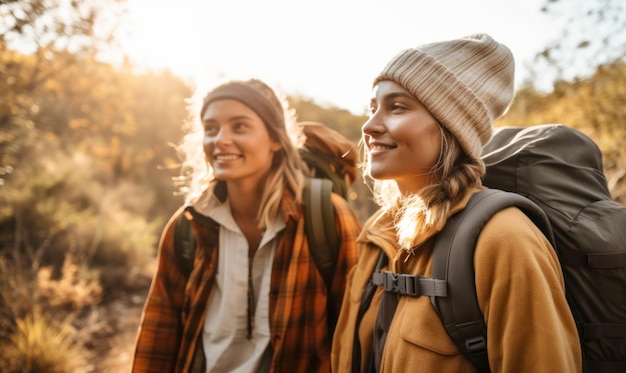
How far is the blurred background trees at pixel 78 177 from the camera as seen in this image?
405 cm

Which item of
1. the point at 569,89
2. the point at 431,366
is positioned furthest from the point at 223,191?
the point at 569,89

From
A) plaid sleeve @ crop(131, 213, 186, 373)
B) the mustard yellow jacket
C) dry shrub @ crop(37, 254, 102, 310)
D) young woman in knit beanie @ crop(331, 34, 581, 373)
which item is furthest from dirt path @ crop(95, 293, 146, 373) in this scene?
the mustard yellow jacket

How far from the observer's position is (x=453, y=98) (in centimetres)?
143

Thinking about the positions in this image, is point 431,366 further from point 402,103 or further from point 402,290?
point 402,103

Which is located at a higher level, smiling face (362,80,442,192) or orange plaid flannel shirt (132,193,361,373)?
smiling face (362,80,442,192)

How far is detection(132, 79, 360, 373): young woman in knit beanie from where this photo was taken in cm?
214

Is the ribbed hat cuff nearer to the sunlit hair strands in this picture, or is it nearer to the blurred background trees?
the sunlit hair strands

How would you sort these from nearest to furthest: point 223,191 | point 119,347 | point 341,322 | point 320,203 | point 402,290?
1. point 402,290
2. point 341,322
3. point 320,203
4. point 223,191
5. point 119,347

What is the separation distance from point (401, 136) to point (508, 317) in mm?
697

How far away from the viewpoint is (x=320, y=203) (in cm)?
223

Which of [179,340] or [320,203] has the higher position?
[320,203]

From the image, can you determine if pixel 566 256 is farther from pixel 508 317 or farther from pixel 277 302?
pixel 277 302

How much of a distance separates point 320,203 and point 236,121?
2.40ft

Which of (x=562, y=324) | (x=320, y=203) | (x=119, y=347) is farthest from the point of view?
(x=119, y=347)
